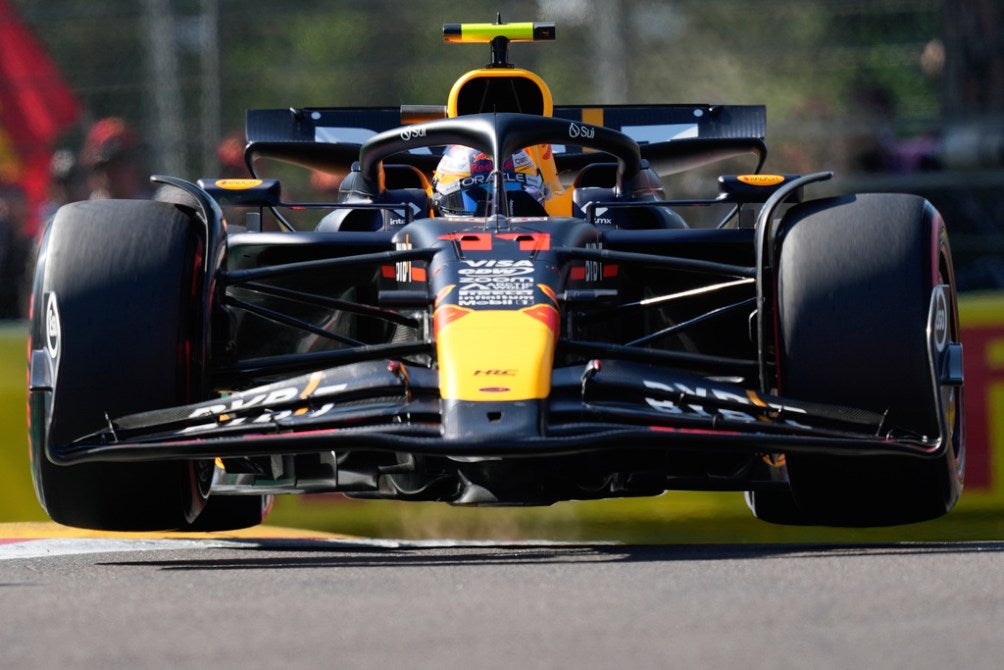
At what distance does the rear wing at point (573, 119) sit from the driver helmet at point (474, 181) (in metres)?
0.88

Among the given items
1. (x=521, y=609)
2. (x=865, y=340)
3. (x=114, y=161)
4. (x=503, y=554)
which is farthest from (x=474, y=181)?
(x=114, y=161)

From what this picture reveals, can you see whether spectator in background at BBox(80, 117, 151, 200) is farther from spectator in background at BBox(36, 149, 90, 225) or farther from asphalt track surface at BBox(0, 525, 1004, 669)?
asphalt track surface at BBox(0, 525, 1004, 669)

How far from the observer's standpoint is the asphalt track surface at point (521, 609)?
3.71 meters

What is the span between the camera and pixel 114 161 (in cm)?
1133

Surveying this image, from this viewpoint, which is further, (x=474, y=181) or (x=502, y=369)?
(x=474, y=181)

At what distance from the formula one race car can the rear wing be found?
5.13 feet

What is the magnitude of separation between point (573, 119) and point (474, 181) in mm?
1211

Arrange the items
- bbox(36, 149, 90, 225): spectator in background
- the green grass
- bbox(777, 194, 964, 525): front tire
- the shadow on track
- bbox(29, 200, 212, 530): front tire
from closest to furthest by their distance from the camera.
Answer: the shadow on track
bbox(777, 194, 964, 525): front tire
bbox(29, 200, 212, 530): front tire
the green grass
bbox(36, 149, 90, 225): spectator in background

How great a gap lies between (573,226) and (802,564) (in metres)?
1.59

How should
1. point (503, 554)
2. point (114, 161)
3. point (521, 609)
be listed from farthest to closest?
1. point (114, 161)
2. point (503, 554)
3. point (521, 609)

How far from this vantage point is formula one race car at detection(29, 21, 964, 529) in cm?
546

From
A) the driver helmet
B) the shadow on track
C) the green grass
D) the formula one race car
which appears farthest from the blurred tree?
the shadow on track

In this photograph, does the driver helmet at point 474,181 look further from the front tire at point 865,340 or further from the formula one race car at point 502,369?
the front tire at point 865,340

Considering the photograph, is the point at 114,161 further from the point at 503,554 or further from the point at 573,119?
the point at 503,554
